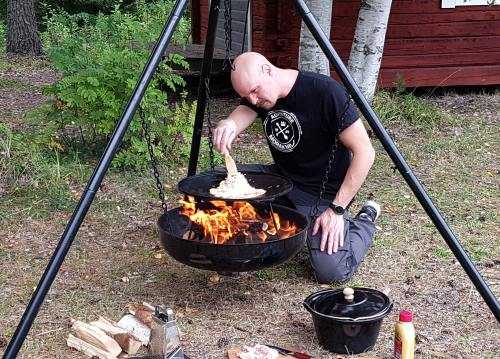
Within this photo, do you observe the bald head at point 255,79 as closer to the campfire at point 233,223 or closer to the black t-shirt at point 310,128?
the black t-shirt at point 310,128

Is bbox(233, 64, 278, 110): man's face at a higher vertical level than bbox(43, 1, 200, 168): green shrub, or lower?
higher

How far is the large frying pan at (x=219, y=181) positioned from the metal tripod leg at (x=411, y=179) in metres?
0.64

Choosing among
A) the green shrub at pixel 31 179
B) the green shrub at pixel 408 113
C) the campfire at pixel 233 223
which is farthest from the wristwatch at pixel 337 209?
the green shrub at pixel 408 113

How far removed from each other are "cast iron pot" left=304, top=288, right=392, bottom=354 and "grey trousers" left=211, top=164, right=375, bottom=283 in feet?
2.13

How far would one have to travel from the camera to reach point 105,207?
5.64 metres

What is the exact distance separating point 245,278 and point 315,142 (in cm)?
97

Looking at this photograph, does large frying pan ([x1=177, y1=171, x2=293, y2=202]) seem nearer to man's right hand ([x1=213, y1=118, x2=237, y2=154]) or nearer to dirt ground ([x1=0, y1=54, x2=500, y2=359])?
man's right hand ([x1=213, y1=118, x2=237, y2=154])

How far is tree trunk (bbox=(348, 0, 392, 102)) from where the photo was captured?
7.61 m

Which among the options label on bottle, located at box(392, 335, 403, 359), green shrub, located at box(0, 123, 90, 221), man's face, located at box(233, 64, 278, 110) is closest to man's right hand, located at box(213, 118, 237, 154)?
man's face, located at box(233, 64, 278, 110)

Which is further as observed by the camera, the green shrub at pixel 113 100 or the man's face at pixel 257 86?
the green shrub at pixel 113 100

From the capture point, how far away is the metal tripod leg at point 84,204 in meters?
2.90

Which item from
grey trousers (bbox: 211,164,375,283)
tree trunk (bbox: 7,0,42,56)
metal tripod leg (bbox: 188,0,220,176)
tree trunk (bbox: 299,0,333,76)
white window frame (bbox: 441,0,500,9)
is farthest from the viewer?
tree trunk (bbox: 7,0,42,56)

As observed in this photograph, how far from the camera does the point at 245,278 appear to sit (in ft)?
14.4

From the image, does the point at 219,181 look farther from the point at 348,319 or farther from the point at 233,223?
the point at 348,319
